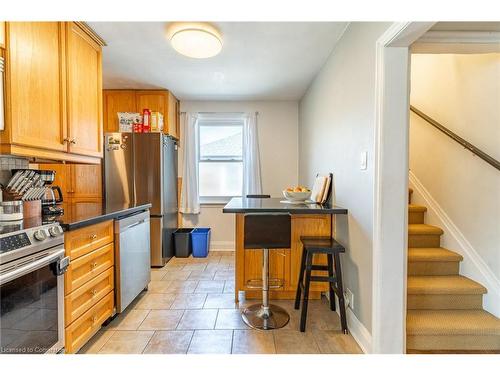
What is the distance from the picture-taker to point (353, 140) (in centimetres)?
191

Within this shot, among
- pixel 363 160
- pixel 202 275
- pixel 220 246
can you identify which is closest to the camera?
pixel 363 160

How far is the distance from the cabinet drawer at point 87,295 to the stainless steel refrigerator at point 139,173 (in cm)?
136

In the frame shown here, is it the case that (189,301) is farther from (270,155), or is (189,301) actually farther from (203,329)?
(270,155)

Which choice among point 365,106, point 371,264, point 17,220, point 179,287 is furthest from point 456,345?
point 17,220

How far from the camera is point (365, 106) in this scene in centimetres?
169

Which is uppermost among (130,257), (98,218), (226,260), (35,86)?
(35,86)

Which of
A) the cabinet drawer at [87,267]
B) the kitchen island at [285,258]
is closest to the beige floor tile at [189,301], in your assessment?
the kitchen island at [285,258]

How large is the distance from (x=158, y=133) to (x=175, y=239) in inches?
62.5

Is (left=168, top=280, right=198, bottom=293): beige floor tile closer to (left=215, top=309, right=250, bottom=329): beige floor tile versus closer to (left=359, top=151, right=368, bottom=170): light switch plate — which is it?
(left=215, top=309, right=250, bottom=329): beige floor tile

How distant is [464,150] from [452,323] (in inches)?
54.7

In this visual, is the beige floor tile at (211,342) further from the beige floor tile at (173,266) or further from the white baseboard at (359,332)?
the beige floor tile at (173,266)

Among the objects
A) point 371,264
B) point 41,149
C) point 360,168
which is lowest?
point 371,264

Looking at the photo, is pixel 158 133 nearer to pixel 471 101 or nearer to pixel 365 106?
pixel 365 106

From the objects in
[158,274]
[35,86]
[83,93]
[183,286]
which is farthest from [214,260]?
[35,86]
